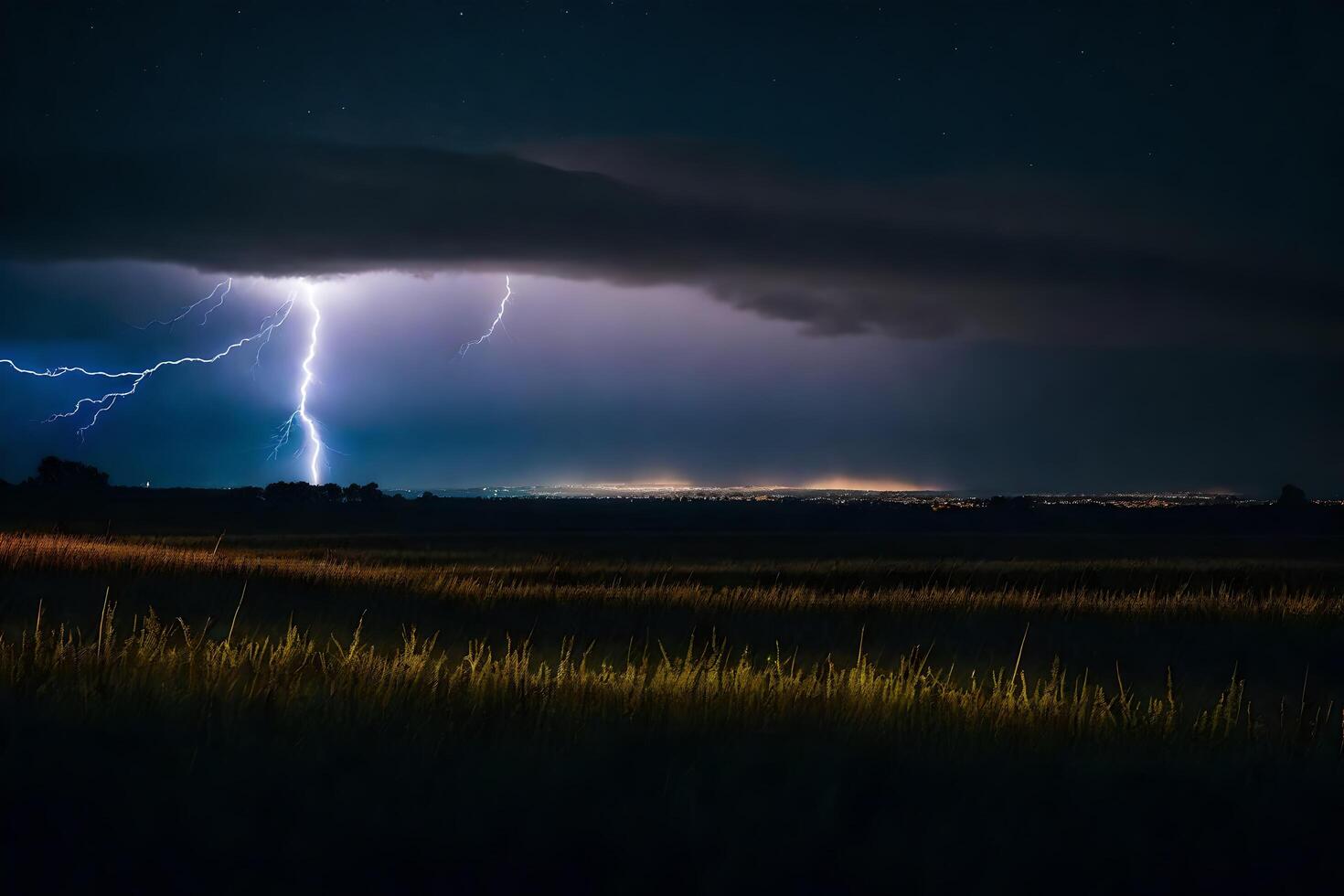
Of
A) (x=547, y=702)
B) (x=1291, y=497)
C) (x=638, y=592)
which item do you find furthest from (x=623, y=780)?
(x=1291, y=497)

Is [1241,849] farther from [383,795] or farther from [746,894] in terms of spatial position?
[383,795]

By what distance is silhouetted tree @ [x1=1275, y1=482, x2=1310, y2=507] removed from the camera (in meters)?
121

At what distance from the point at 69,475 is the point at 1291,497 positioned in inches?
5681

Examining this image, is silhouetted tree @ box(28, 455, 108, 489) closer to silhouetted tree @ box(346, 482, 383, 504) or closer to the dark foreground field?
silhouetted tree @ box(346, 482, 383, 504)

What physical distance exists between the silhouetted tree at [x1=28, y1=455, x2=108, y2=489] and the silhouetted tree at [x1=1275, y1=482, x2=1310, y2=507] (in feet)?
447

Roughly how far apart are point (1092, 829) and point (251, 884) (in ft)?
15.9

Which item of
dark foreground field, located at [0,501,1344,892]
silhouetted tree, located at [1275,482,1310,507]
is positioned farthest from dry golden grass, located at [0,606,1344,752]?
silhouetted tree, located at [1275,482,1310,507]

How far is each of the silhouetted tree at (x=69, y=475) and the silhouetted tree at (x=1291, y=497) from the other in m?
136

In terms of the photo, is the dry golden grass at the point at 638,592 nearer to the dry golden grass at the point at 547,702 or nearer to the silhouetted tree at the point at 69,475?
the dry golden grass at the point at 547,702

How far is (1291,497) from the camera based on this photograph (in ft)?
414

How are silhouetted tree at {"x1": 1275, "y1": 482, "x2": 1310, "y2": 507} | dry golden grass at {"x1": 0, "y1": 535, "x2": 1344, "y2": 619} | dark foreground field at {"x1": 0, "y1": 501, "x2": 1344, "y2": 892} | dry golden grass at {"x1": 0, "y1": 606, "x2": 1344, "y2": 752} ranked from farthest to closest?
silhouetted tree at {"x1": 1275, "y1": 482, "x2": 1310, "y2": 507}
dry golden grass at {"x1": 0, "y1": 535, "x2": 1344, "y2": 619}
dry golden grass at {"x1": 0, "y1": 606, "x2": 1344, "y2": 752}
dark foreground field at {"x1": 0, "y1": 501, "x2": 1344, "y2": 892}

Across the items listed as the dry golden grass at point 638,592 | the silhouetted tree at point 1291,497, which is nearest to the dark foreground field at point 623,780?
the dry golden grass at point 638,592

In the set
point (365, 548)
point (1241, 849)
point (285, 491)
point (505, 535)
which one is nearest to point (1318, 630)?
point (1241, 849)

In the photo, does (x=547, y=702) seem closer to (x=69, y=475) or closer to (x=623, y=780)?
(x=623, y=780)
